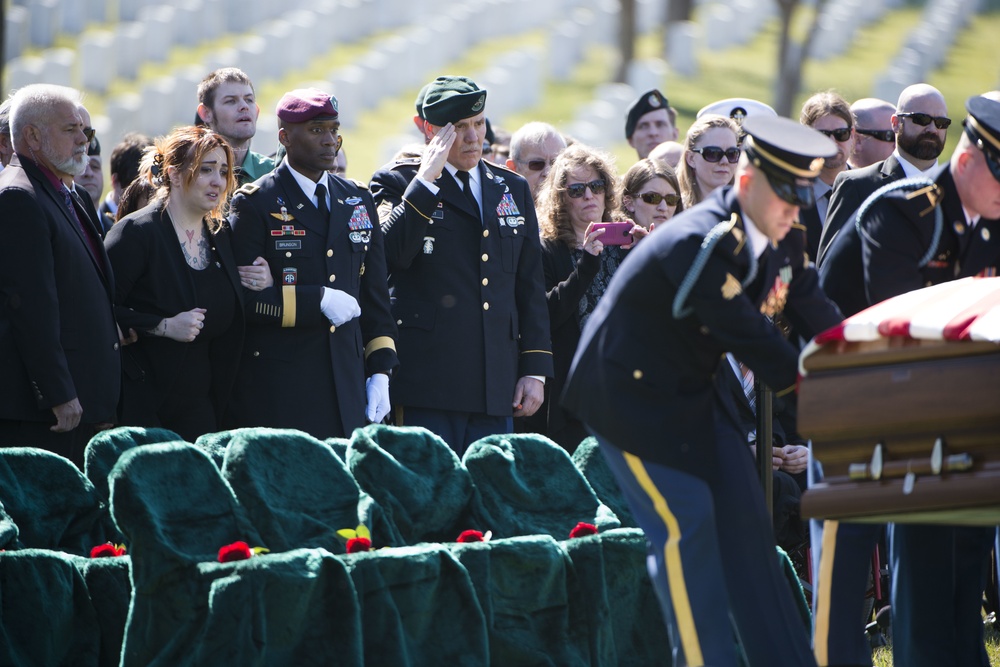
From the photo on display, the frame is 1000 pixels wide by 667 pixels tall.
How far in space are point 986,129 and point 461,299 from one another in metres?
2.84

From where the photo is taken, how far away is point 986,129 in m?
4.63

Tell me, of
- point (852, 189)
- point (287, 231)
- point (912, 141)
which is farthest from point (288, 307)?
point (912, 141)

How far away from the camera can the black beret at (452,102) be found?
6.69 metres

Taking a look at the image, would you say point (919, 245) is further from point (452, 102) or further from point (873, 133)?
point (873, 133)

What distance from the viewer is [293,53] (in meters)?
25.2

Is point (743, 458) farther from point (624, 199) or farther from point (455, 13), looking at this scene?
point (455, 13)

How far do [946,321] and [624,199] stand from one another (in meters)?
3.61

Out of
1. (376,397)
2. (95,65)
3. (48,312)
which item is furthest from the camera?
(95,65)

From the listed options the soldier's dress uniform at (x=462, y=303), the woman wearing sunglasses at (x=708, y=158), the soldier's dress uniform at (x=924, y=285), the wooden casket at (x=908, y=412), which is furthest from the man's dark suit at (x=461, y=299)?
the wooden casket at (x=908, y=412)

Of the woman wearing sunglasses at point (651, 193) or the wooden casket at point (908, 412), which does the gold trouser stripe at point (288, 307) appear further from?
the wooden casket at point (908, 412)

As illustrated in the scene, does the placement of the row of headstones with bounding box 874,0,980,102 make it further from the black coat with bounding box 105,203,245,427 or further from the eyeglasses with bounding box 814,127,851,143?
the black coat with bounding box 105,203,245,427

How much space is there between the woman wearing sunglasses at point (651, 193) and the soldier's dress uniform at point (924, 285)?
237 centimetres

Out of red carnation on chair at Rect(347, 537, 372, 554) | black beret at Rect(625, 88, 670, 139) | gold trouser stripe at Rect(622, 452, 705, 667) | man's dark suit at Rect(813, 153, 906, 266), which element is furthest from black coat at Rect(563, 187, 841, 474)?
black beret at Rect(625, 88, 670, 139)

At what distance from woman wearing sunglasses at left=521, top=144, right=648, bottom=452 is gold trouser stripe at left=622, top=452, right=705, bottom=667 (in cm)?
283
